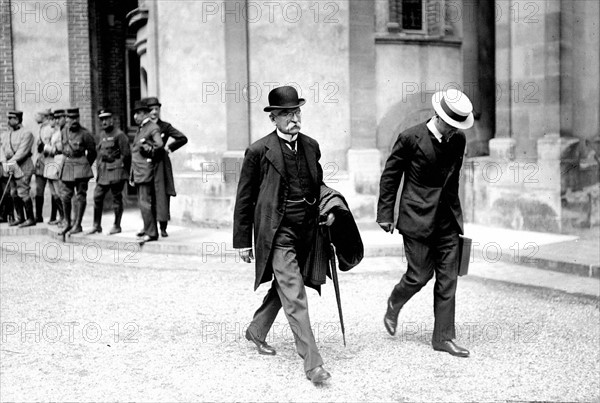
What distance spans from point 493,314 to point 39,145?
10.5m

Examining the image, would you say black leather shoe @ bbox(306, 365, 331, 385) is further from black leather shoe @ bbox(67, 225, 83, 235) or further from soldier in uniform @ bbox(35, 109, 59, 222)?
soldier in uniform @ bbox(35, 109, 59, 222)

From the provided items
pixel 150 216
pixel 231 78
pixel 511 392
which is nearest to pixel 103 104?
pixel 231 78

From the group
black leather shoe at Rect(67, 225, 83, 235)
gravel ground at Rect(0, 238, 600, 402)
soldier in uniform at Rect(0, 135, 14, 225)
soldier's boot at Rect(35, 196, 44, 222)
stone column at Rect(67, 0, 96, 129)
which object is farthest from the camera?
stone column at Rect(67, 0, 96, 129)

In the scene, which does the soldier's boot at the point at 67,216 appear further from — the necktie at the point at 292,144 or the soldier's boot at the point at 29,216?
the necktie at the point at 292,144

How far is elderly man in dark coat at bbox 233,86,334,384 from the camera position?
5.80 metres

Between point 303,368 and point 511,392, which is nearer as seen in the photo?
point 511,392

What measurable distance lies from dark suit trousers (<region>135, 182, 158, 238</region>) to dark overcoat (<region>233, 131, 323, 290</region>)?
6.19 metres

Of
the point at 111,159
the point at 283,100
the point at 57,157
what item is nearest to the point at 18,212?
the point at 57,157

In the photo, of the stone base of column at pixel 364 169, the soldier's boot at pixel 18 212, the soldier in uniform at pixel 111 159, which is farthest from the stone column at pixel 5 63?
the stone base of column at pixel 364 169

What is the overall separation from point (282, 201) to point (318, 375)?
1.28m

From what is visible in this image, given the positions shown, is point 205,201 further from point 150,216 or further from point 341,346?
point 341,346

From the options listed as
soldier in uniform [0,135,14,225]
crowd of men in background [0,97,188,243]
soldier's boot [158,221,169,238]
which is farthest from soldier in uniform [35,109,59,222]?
soldier's boot [158,221,169,238]

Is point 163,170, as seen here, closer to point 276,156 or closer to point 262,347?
point 262,347

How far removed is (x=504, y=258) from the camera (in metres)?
10.4
